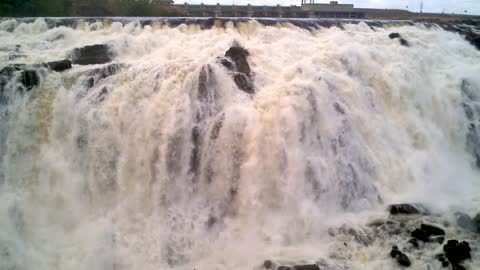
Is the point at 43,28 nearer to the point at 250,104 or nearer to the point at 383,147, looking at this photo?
the point at 250,104

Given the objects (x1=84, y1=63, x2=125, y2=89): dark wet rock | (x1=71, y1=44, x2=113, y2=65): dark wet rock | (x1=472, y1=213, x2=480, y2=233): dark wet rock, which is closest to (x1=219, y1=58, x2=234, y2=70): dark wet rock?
Result: (x1=84, y1=63, x2=125, y2=89): dark wet rock

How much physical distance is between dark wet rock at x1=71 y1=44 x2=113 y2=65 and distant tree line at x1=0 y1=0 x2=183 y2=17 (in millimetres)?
14484

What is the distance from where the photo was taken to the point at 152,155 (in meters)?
10.6

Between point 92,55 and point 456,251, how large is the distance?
11471 millimetres

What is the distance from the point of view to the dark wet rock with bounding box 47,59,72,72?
12.0 meters

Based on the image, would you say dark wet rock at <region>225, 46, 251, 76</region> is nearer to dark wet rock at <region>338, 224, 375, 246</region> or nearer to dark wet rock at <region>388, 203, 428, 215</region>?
dark wet rock at <region>338, 224, 375, 246</region>

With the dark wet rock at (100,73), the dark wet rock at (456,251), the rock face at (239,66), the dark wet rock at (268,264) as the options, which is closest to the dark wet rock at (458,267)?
the dark wet rock at (456,251)

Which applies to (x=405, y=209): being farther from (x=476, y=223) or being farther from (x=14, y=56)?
(x=14, y=56)

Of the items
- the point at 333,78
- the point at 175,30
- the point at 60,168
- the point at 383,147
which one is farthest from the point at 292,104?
the point at 175,30

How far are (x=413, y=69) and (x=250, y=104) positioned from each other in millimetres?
6981

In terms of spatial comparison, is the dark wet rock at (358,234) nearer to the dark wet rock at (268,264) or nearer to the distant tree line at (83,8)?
the dark wet rock at (268,264)

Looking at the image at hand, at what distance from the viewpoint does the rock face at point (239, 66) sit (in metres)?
11.9

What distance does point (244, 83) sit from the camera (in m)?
12.0

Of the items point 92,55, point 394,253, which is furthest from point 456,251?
point 92,55
